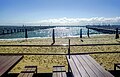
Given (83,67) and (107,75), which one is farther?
(83,67)

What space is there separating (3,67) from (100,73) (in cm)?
239

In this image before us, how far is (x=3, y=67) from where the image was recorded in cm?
491

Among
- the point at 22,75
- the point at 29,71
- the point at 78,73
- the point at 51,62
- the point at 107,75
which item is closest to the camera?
the point at 107,75

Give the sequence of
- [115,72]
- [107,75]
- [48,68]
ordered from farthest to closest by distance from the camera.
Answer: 1. [48,68]
2. [115,72]
3. [107,75]

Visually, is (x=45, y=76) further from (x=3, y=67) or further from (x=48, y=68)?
(x=3, y=67)

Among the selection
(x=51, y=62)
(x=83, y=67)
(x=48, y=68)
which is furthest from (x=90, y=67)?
(x=51, y=62)

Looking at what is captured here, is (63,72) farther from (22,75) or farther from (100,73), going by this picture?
(100,73)

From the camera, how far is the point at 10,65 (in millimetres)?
5168

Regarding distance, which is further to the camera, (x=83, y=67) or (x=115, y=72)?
(x=115, y=72)

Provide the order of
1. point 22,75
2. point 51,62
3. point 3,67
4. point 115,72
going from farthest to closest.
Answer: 1. point 51,62
2. point 115,72
3. point 22,75
4. point 3,67

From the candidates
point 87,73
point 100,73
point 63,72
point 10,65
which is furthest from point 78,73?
point 10,65

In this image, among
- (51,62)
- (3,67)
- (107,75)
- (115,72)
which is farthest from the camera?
(51,62)

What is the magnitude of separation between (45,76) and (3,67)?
2.32 metres

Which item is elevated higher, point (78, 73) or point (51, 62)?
point (78, 73)
